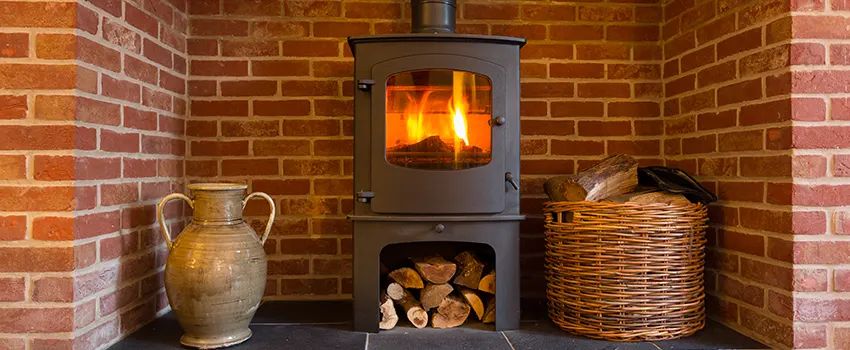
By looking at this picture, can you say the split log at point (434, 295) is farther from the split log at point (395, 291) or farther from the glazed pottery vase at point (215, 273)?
the glazed pottery vase at point (215, 273)

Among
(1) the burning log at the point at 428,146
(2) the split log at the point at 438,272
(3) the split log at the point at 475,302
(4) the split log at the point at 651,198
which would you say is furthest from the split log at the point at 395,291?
(4) the split log at the point at 651,198

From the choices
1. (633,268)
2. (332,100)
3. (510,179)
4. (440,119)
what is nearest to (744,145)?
(633,268)

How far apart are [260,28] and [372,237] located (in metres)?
1.04

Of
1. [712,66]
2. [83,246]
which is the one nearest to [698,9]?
[712,66]

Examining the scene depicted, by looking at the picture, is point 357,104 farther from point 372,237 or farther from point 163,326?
point 163,326

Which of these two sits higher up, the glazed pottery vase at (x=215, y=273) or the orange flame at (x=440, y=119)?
the orange flame at (x=440, y=119)

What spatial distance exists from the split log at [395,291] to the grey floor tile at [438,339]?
10cm

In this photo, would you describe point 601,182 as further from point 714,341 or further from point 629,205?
point 714,341

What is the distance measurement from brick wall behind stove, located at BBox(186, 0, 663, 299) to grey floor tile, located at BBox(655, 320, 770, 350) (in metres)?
0.67

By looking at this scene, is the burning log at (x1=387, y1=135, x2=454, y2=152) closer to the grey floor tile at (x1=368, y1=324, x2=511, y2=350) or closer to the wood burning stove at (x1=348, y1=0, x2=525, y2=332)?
the wood burning stove at (x1=348, y1=0, x2=525, y2=332)

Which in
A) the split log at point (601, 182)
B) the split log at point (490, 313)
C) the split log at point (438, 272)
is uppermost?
the split log at point (601, 182)

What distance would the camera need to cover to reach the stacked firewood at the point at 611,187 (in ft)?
6.03

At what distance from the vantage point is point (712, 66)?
2.01 metres

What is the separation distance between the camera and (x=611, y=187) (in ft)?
6.23
